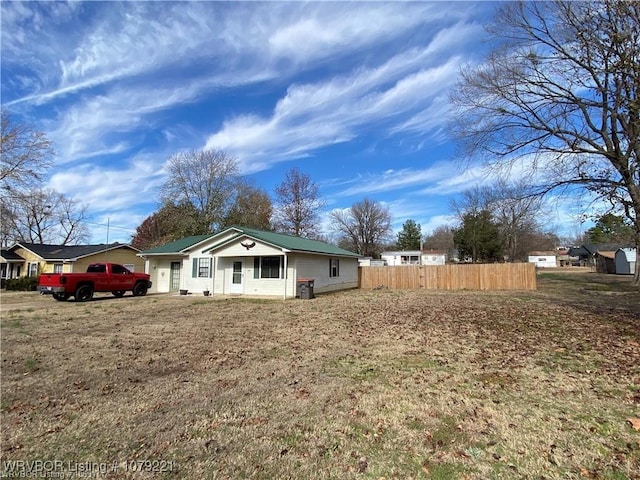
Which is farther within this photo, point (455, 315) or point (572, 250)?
point (572, 250)

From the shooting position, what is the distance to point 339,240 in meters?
56.5

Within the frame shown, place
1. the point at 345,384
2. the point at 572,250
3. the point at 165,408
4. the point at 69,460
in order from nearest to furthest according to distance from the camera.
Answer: the point at 69,460, the point at 165,408, the point at 345,384, the point at 572,250

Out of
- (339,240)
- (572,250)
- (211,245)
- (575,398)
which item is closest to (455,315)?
(575,398)

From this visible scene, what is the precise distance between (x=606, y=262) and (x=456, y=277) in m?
29.5

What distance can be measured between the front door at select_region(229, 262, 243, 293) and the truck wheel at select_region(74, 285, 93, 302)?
658 cm

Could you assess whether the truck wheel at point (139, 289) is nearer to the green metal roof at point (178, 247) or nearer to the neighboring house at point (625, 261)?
the green metal roof at point (178, 247)

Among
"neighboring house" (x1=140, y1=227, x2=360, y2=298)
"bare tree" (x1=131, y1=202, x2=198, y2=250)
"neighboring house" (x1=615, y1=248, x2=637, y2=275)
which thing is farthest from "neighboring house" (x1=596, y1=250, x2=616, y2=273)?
"bare tree" (x1=131, y1=202, x2=198, y2=250)

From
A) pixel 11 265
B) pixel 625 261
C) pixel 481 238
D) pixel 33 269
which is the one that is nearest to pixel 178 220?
pixel 33 269

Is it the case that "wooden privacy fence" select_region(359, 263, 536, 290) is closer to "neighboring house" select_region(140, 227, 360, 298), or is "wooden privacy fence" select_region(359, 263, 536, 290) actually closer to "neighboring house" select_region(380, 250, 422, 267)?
"neighboring house" select_region(140, 227, 360, 298)

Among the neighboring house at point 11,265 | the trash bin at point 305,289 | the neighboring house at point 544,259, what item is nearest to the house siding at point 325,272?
the trash bin at point 305,289

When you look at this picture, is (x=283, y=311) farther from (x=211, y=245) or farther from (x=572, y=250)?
(x=572, y=250)

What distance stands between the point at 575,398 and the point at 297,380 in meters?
3.57

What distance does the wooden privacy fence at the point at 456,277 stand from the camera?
842 inches

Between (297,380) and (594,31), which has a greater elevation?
(594,31)
